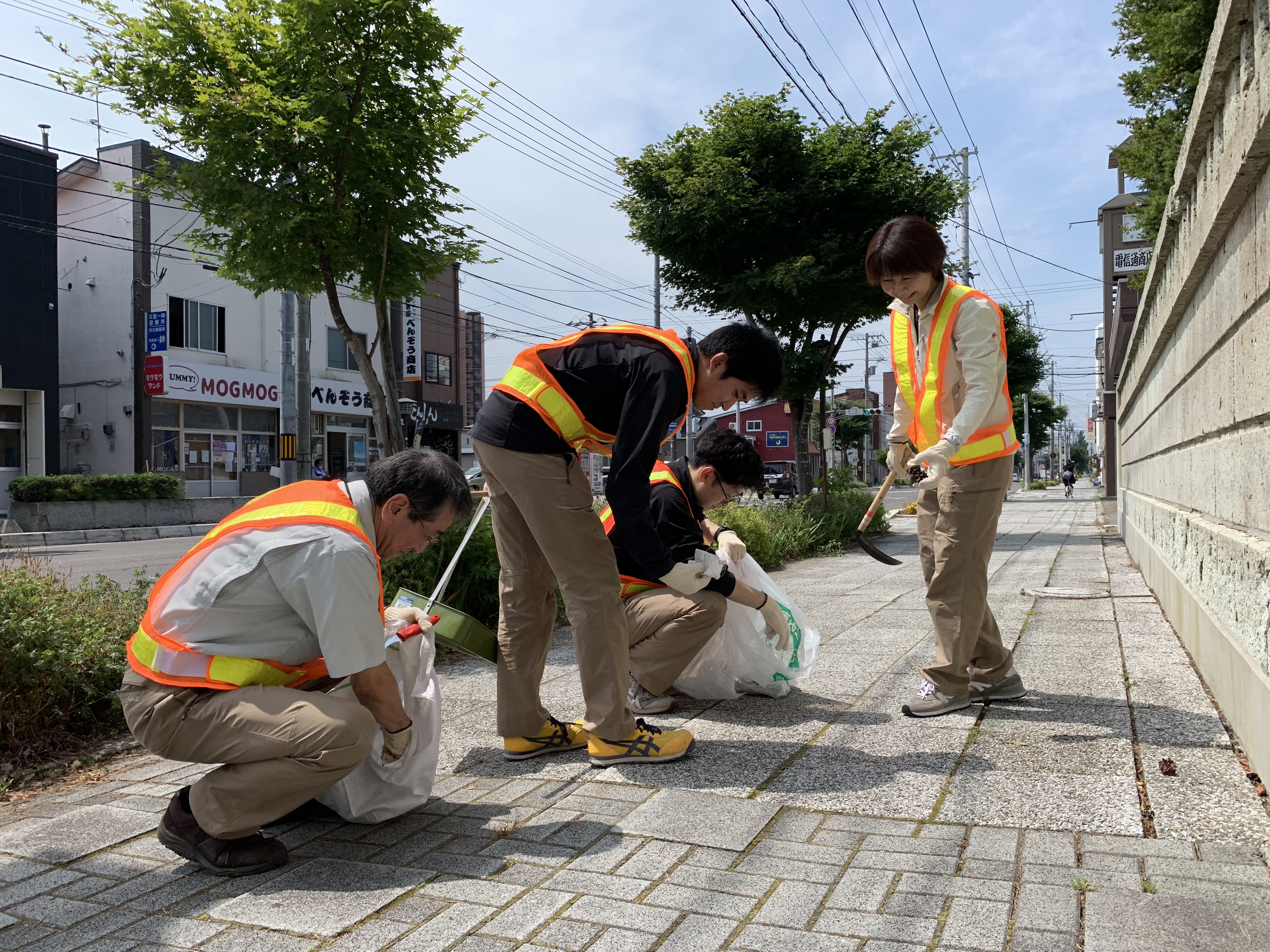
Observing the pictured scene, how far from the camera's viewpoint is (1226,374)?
3453 mm

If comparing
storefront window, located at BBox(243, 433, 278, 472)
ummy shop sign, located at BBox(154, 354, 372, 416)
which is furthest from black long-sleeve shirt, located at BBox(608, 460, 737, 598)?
storefront window, located at BBox(243, 433, 278, 472)

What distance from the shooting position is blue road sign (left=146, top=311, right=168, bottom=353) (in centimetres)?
2266

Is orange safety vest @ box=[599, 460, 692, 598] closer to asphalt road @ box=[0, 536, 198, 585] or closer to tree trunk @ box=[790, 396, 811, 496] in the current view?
asphalt road @ box=[0, 536, 198, 585]

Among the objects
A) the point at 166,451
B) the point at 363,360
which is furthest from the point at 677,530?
the point at 166,451

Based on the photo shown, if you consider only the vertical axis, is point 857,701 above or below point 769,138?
below

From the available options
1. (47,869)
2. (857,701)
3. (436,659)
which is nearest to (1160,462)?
(857,701)

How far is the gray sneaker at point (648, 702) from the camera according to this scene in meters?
3.75

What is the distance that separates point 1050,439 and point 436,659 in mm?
89993

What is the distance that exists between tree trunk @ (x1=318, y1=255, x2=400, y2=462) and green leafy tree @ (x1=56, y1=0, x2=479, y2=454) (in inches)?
0.6

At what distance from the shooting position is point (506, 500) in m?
3.11

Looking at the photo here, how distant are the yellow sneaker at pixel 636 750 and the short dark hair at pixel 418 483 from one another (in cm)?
101

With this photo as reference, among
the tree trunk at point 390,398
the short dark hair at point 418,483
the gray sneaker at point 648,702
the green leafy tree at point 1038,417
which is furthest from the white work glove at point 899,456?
the green leafy tree at point 1038,417

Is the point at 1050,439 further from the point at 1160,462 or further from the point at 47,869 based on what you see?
the point at 47,869

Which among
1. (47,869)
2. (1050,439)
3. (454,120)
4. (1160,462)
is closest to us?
(47,869)
